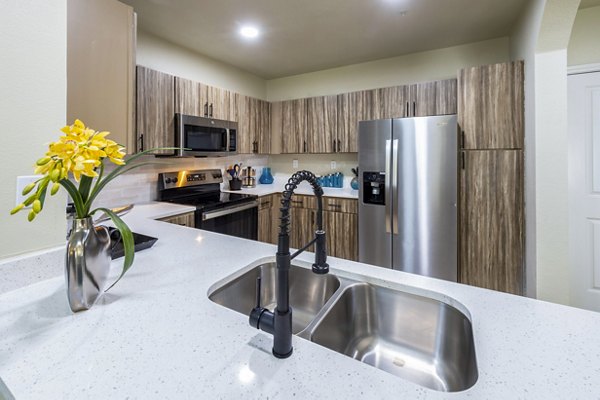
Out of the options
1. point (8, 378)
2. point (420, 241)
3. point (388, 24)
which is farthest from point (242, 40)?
point (8, 378)

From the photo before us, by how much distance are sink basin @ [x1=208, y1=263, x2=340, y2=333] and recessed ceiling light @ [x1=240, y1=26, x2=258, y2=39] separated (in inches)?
93.8

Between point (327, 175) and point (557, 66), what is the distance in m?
2.49

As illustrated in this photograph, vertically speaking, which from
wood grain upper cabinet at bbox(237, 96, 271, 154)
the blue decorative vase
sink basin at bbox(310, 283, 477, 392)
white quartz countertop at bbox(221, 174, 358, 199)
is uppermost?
wood grain upper cabinet at bbox(237, 96, 271, 154)

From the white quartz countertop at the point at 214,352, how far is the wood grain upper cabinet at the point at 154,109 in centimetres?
183

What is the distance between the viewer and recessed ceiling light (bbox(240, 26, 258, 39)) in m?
2.68

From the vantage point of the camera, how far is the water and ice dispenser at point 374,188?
9.00ft

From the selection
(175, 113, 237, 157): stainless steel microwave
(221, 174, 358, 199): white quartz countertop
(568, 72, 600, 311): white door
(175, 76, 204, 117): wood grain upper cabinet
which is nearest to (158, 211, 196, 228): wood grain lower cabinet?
(175, 113, 237, 157): stainless steel microwave

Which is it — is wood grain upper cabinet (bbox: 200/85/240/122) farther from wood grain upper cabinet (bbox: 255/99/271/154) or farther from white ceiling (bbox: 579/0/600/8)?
white ceiling (bbox: 579/0/600/8)

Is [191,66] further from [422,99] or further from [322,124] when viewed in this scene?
[422,99]

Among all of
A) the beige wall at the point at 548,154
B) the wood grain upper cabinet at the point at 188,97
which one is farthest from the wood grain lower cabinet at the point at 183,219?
the beige wall at the point at 548,154

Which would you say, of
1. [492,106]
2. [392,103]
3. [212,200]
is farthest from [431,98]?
[212,200]

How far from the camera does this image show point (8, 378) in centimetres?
56

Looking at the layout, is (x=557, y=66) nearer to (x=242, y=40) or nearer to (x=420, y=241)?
(x=420, y=241)

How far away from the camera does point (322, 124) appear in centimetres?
362
